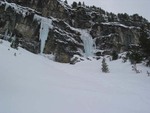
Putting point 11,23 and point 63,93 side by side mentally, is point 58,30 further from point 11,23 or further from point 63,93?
point 63,93

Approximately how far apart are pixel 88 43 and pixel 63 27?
6163 millimetres

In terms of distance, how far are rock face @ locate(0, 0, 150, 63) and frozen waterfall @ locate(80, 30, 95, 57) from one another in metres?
0.21

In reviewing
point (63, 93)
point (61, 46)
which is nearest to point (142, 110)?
point (63, 93)

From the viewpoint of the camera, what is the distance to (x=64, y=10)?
144ft

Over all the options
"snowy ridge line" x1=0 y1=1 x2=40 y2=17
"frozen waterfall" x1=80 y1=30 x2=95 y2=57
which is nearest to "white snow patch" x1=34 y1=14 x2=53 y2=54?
"snowy ridge line" x1=0 y1=1 x2=40 y2=17

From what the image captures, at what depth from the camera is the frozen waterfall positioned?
42031 mm

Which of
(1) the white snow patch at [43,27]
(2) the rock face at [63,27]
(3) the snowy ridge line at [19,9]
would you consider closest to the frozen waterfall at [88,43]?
(2) the rock face at [63,27]

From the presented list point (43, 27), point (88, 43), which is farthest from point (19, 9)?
point (88, 43)

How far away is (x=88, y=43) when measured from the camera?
43500mm

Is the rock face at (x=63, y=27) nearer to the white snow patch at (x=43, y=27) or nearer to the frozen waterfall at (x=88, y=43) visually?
the white snow patch at (x=43, y=27)

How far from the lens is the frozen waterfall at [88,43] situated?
4203 centimetres

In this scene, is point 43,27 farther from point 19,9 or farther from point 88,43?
point 88,43

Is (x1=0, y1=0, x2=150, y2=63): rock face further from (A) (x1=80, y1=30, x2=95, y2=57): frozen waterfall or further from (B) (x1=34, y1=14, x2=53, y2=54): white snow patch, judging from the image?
(A) (x1=80, y1=30, x2=95, y2=57): frozen waterfall

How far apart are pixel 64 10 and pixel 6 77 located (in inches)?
1459
